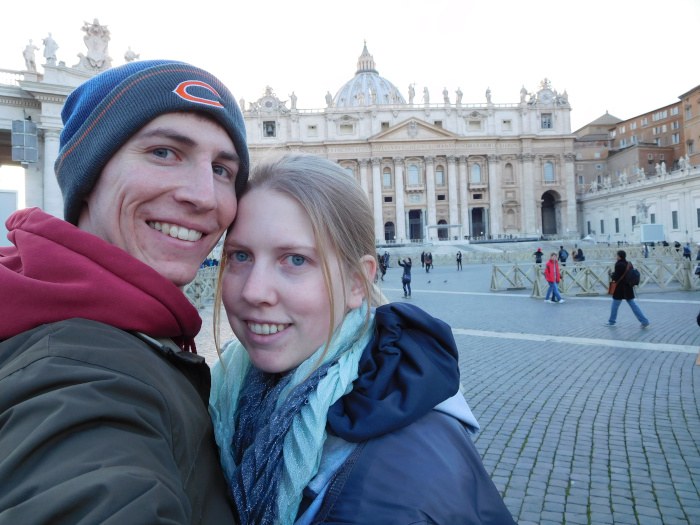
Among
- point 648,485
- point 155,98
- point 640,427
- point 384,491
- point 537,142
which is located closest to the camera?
point 384,491

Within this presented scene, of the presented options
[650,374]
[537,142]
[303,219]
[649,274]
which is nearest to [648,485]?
[650,374]

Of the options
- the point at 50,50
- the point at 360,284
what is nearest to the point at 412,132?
the point at 50,50

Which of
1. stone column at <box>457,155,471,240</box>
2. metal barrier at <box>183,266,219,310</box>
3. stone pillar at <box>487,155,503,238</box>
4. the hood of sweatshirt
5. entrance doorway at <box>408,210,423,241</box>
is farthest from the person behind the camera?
entrance doorway at <box>408,210,423,241</box>

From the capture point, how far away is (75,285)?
3.10 ft

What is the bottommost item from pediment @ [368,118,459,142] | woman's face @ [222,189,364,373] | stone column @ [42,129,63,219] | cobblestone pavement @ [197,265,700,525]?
cobblestone pavement @ [197,265,700,525]

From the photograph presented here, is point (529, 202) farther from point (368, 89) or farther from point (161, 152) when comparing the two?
point (161, 152)

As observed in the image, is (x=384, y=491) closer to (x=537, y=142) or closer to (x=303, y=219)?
(x=303, y=219)

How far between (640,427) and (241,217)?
4612mm

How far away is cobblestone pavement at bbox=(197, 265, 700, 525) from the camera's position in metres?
3.25

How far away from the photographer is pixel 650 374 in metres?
6.00

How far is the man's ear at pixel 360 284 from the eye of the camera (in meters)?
1.38

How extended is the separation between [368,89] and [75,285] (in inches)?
3017

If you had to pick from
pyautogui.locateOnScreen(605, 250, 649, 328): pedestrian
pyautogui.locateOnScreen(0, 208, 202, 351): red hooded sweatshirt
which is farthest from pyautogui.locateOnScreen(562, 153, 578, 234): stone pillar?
pyautogui.locateOnScreen(0, 208, 202, 351): red hooded sweatshirt

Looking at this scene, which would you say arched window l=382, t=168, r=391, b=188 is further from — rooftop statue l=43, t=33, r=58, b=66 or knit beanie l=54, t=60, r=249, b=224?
knit beanie l=54, t=60, r=249, b=224
